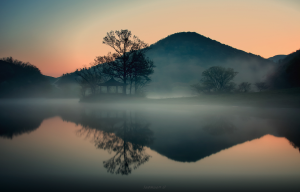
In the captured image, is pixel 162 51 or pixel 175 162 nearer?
pixel 175 162

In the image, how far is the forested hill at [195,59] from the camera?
412 feet

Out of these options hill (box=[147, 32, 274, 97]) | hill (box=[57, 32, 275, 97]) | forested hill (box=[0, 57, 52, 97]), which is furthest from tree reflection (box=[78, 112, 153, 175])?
hill (box=[147, 32, 274, 97])

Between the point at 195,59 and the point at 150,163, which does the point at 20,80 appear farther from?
the point at 195,59

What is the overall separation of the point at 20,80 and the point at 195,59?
390 ft

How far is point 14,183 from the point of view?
10.1 feet

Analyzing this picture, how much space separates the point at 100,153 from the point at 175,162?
1.88 m

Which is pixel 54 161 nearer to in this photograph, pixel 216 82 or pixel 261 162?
pixel 261 162

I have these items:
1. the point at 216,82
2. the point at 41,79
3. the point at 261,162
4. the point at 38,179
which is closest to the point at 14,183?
the point at 38,179

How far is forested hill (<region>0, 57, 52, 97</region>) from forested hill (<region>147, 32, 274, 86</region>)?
67.1 m

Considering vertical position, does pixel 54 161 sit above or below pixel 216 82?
below

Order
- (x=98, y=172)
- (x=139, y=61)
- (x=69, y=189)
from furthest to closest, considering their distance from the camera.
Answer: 1. (x=139, y=61)
2. (x=98, y=172)
3. (x=69, y=189)

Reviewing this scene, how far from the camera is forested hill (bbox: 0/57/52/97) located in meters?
76.2

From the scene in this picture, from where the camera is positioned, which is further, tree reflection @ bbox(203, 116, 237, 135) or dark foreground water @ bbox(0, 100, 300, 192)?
tree reflection @ bbox(203, 116, 237, 135)

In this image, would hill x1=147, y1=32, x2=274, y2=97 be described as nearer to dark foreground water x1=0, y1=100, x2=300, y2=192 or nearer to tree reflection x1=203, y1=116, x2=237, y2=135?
tree reflection x1=203, y1=116, x2=237, y2=135
